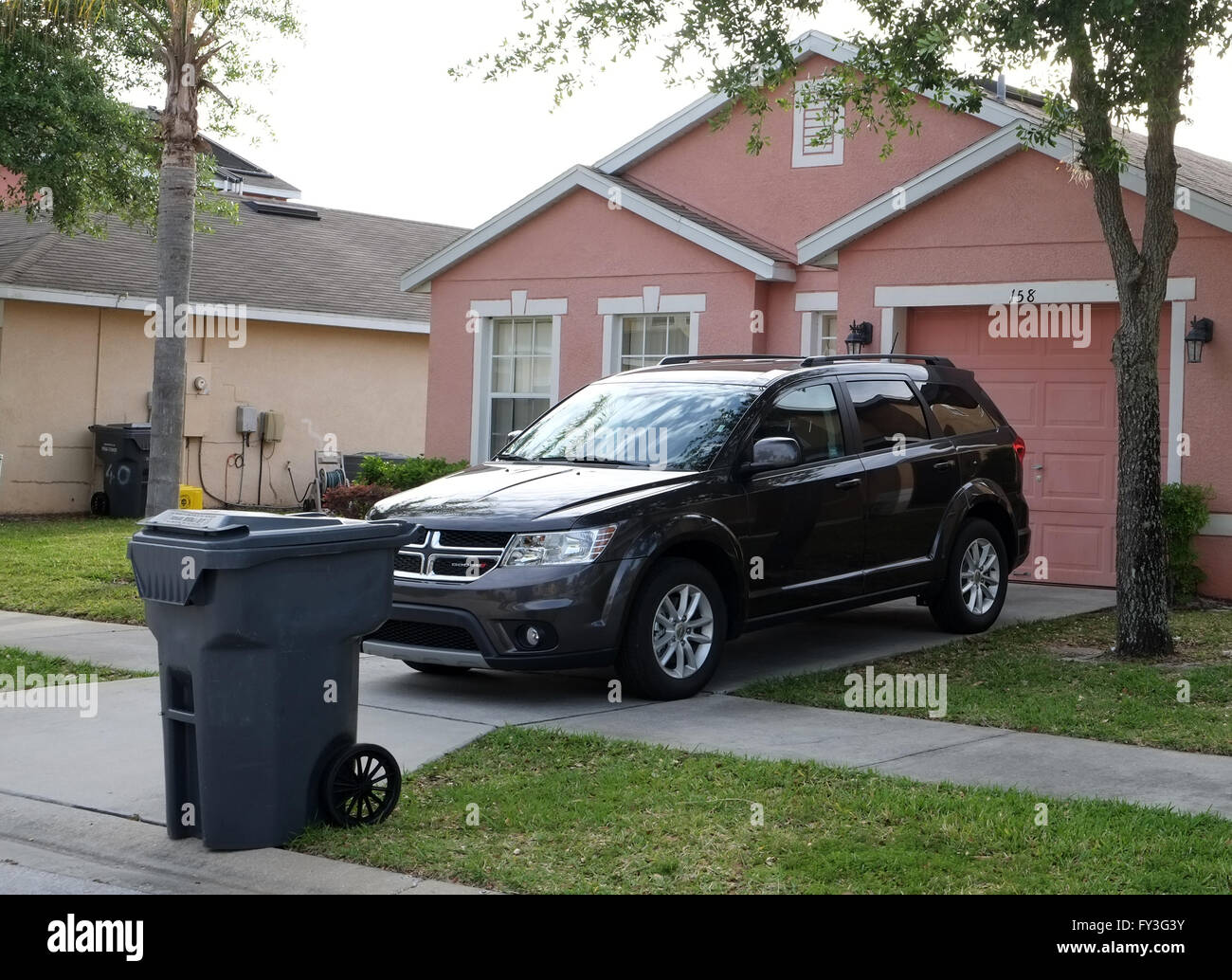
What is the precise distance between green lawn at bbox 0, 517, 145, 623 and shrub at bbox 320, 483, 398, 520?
2347mm

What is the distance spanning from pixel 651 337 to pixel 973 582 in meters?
6.31

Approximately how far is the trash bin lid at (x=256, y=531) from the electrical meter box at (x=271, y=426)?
1725 cm

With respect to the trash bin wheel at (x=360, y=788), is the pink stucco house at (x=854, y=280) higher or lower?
higher

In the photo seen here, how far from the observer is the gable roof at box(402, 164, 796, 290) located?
595 inches

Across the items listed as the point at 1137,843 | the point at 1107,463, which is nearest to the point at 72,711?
the point at 1137,843

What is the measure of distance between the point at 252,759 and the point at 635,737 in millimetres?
2325

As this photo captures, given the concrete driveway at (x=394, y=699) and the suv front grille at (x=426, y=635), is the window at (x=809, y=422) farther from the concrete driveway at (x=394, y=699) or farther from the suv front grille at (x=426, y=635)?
the suv front grille at (x=426, y=635)

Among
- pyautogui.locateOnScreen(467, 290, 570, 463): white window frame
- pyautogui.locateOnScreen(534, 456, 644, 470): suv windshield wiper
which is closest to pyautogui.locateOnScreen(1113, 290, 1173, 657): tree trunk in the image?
pyautogui.locateOnScreen(534, 456, 644, 470): suv windshield wiper

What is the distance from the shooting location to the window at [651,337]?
15.7 metres

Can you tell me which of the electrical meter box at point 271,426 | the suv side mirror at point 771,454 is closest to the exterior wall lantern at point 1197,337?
the suv side mirror at point 771,454

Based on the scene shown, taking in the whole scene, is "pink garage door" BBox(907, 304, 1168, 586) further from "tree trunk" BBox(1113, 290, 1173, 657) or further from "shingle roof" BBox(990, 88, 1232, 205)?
"tree trunk" BBox(1113, 290, 1173, 657)

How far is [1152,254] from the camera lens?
31.5ft
